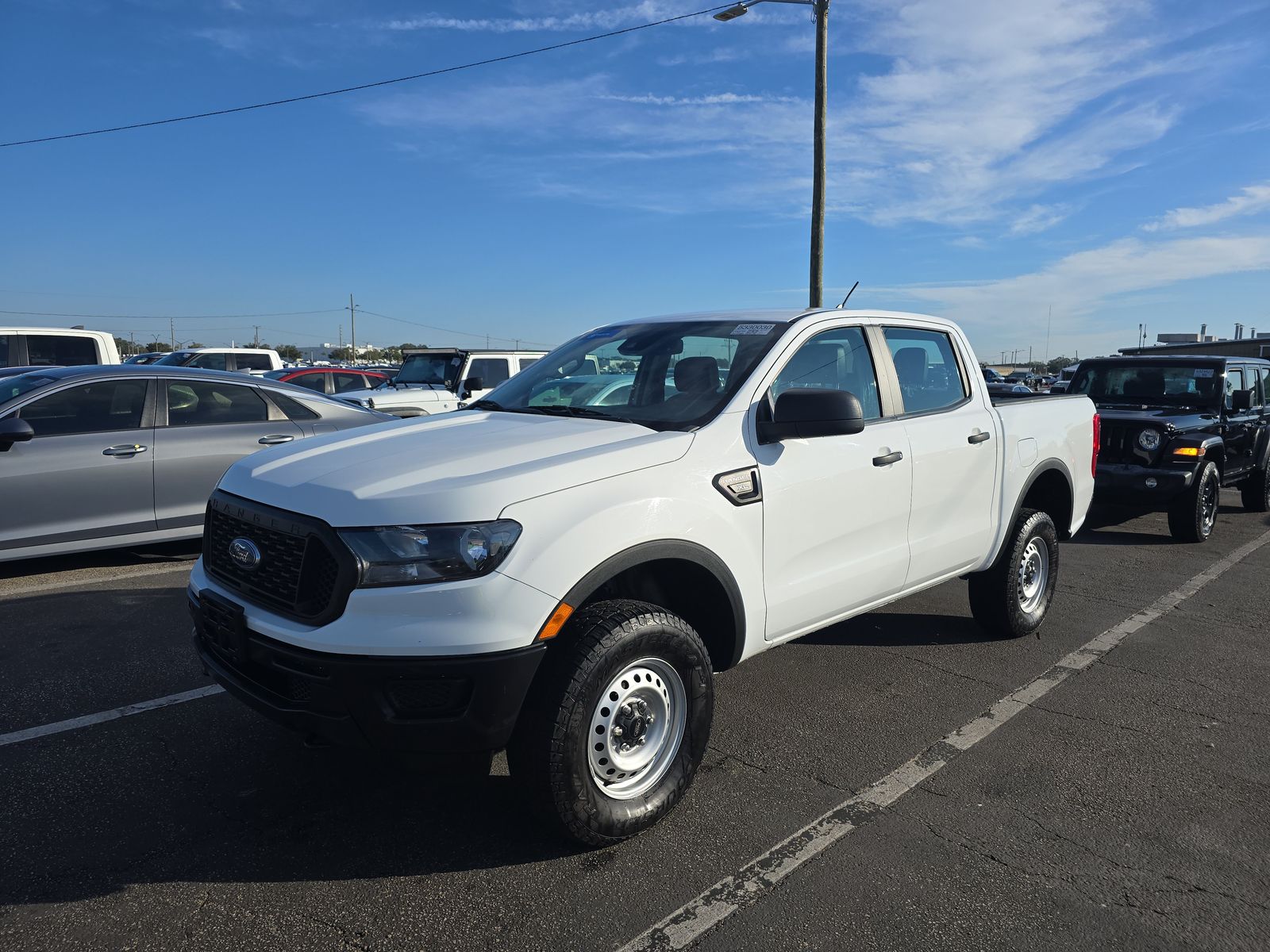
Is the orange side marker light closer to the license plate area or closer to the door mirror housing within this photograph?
the license plate area

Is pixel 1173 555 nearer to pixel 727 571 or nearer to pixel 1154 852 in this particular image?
pixel 1154 852

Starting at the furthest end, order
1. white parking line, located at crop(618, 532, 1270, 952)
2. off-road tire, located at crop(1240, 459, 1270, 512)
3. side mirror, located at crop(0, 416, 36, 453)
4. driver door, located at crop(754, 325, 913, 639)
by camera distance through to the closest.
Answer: off-road tire, located at crop(1240, 459, 1270, 512)
side mirror, located at crop(0, 416, 36, 453)
driver door, located at crop(754, 325, 913, 639)
white parking line, located at crop(618, 532, 1270, 952)

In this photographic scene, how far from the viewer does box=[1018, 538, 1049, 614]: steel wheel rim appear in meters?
5.32

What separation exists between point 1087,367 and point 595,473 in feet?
30.9

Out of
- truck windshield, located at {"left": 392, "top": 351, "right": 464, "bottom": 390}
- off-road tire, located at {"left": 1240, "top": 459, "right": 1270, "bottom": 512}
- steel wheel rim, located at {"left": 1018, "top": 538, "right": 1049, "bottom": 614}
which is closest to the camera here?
steel wheel rim, located at {"left": 1018, "top": 538, "right": 1049, "bottom": 614}

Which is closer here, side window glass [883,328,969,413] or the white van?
side window glass [883,328,969,413]

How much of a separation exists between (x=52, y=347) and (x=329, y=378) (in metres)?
7.14

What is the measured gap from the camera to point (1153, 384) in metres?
10.0

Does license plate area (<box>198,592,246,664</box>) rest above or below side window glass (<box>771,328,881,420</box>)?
below

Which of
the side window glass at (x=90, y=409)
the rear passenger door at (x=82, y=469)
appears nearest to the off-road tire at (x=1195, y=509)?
the rear passenger door at (x=82, y=469)

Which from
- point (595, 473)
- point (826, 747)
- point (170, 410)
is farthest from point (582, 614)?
point (170, 410)

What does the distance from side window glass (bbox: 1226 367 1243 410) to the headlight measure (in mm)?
9728

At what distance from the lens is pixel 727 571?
10.9ft

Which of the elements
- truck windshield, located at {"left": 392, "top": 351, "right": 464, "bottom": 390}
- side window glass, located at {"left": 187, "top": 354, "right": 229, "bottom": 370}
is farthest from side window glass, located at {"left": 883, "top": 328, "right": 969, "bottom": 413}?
side window glass, located at {"left": 187, "top": 354, "right": 229, "bottom": 370}
